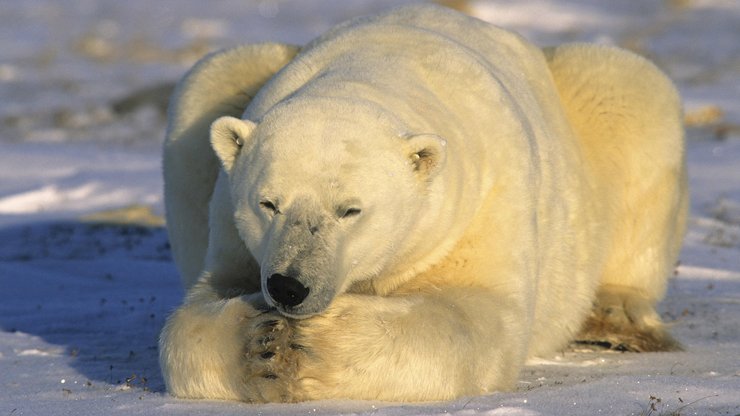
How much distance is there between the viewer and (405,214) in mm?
3832

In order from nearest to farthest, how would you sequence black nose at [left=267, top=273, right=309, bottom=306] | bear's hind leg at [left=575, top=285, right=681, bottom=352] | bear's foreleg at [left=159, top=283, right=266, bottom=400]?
black nose at [left=267, top=273, right=309, bottom=306] → bear's foreleg at [left=159, top=283, right=266, bottom=400] → bear's hind leg at [left=575, top=285, right=681, bottom=352]

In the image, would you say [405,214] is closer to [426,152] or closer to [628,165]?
[426,152]

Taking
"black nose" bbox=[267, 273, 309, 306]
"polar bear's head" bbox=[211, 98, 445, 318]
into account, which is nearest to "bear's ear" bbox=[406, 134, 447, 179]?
"polar bear's head" bbox=[211, 98, 445, 318]

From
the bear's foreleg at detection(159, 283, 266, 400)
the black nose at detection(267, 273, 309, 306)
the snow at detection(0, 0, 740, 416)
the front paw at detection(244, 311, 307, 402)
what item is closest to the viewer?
the black nose at detection(267, 273, 309, 306)

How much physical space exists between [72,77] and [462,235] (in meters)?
18.6

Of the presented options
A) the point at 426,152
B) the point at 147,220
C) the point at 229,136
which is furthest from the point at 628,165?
the point at 147,220

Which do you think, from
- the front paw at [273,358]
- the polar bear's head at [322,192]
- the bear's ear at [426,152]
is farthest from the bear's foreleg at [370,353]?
the bear's ear at [426,152]

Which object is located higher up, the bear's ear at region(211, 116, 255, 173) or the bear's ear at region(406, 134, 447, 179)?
the bear's ear at region(406, 134, 447, 179)

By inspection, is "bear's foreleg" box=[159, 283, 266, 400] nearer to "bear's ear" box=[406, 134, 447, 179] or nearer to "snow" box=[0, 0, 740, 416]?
"snow" box=[0, 0, 740, 416]

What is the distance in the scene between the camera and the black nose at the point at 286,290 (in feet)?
11.1

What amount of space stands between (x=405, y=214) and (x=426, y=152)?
0.21 metres

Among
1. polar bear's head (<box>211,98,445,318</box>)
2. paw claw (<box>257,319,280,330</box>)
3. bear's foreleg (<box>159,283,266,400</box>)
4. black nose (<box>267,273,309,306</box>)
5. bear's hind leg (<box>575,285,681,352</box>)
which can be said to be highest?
polar bear's head (<box>211,98,445,318</box>)

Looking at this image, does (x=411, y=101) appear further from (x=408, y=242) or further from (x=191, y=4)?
(x=191, y=4)

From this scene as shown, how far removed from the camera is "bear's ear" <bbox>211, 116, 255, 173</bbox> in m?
3.86
